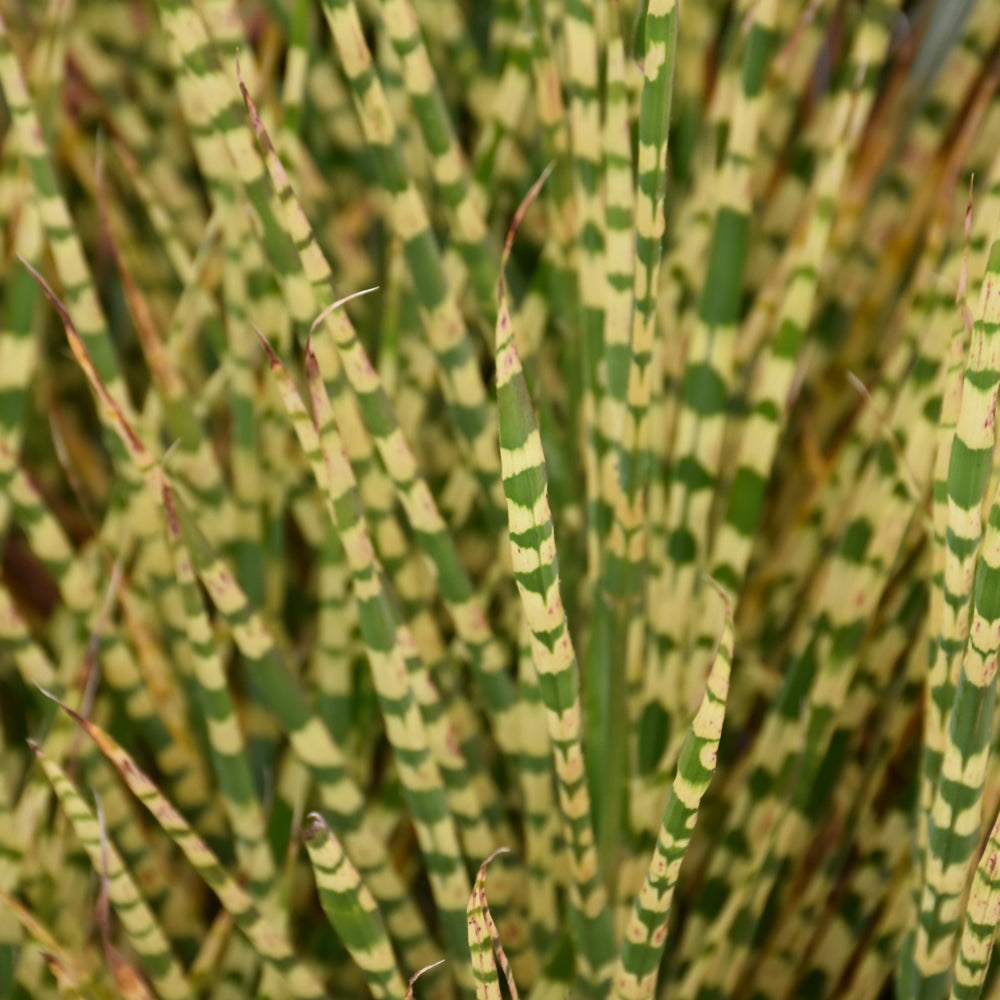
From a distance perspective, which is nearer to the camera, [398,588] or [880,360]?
[398,588]

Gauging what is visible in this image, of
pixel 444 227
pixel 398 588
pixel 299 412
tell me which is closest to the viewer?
pixel 299 412

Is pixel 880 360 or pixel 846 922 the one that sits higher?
pixel 880 360

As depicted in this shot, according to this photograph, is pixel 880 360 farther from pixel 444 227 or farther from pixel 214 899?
pixel 214 899

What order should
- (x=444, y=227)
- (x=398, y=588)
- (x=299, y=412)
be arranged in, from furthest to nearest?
(x=444, y=227)
(x=398, y=588)
(x=299, y=412)

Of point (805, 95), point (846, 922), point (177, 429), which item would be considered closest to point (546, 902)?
point (846, 922)

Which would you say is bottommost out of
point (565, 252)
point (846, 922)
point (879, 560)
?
point (846, 922)

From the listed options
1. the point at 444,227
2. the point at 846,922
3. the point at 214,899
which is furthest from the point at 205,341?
the point at 846,922

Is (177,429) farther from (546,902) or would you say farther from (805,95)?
(805,95)
